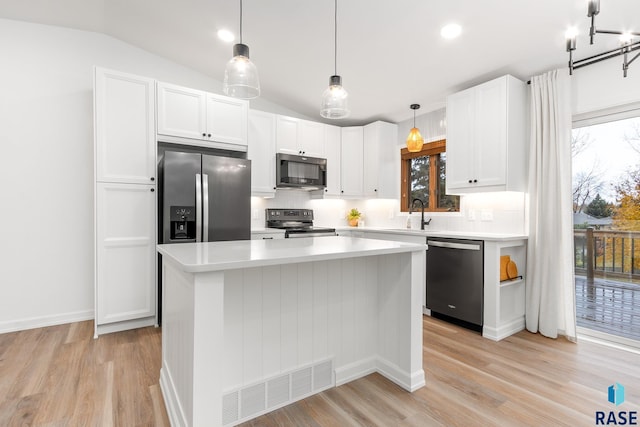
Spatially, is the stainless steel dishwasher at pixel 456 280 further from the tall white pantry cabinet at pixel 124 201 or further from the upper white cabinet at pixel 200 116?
the tall white pantry cabinet at pixel 124 201

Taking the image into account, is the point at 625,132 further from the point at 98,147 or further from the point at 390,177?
the point at 98,147

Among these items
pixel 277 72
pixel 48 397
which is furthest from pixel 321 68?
pixel 48 397

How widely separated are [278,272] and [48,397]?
5.24 feet

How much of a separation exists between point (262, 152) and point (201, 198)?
117 cm

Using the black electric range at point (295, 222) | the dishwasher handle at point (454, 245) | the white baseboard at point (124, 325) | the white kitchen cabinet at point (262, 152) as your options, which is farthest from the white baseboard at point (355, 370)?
the white kitchen cabinet at point (262, 152)

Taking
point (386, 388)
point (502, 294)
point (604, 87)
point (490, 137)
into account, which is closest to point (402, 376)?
point (386, 388)

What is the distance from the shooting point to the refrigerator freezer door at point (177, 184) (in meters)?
2.92

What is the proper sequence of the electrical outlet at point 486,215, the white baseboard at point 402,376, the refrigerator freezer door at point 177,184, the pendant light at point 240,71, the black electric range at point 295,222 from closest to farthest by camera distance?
1. the pendant light at point 240,71
2. the white baseboard at point 402,376
3. the refrigerator freezer door at point 177,184
4. the electrical outlet at point 486,215
5. the black electric range at point 295,222

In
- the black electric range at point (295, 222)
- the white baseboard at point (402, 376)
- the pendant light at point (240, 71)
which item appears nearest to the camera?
the pendant light at point (240, 71)

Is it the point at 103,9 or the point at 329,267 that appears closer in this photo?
the point at 329,267

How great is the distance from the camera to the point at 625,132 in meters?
2.74

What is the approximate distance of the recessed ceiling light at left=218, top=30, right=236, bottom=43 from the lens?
116 inches

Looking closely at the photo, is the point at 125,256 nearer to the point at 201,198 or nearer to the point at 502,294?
the point at 201,198

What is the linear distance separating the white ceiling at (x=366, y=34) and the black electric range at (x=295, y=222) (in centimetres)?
165
